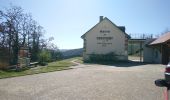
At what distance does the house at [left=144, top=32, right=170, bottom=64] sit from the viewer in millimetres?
37184

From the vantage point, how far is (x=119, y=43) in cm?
4616

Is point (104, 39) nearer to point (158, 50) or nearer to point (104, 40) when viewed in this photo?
point (104, 40)

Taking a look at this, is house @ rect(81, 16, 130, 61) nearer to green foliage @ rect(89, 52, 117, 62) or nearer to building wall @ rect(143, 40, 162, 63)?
green foliage @ rect(89, 52, 117, 62)

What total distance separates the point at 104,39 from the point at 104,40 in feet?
0.57

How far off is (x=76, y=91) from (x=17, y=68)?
14071 millimetres

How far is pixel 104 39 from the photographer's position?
152 feet

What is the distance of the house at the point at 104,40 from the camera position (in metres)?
46.0

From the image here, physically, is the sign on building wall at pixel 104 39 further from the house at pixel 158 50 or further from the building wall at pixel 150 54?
the house at pixel 158 50

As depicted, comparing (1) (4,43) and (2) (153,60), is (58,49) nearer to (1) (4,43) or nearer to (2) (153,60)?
(1) (4,43)

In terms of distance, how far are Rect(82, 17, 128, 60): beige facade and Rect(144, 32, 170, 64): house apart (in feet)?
12.2

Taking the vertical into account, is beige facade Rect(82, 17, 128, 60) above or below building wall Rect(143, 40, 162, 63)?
above

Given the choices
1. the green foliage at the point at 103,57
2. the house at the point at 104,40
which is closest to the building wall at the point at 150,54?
the house at the point at 104,40

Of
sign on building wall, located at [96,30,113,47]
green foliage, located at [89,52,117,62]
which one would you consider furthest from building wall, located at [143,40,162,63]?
sign on building wall, located at [96,30,113,47]

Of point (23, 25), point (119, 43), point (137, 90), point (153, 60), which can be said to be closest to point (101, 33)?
point (119, 43)
